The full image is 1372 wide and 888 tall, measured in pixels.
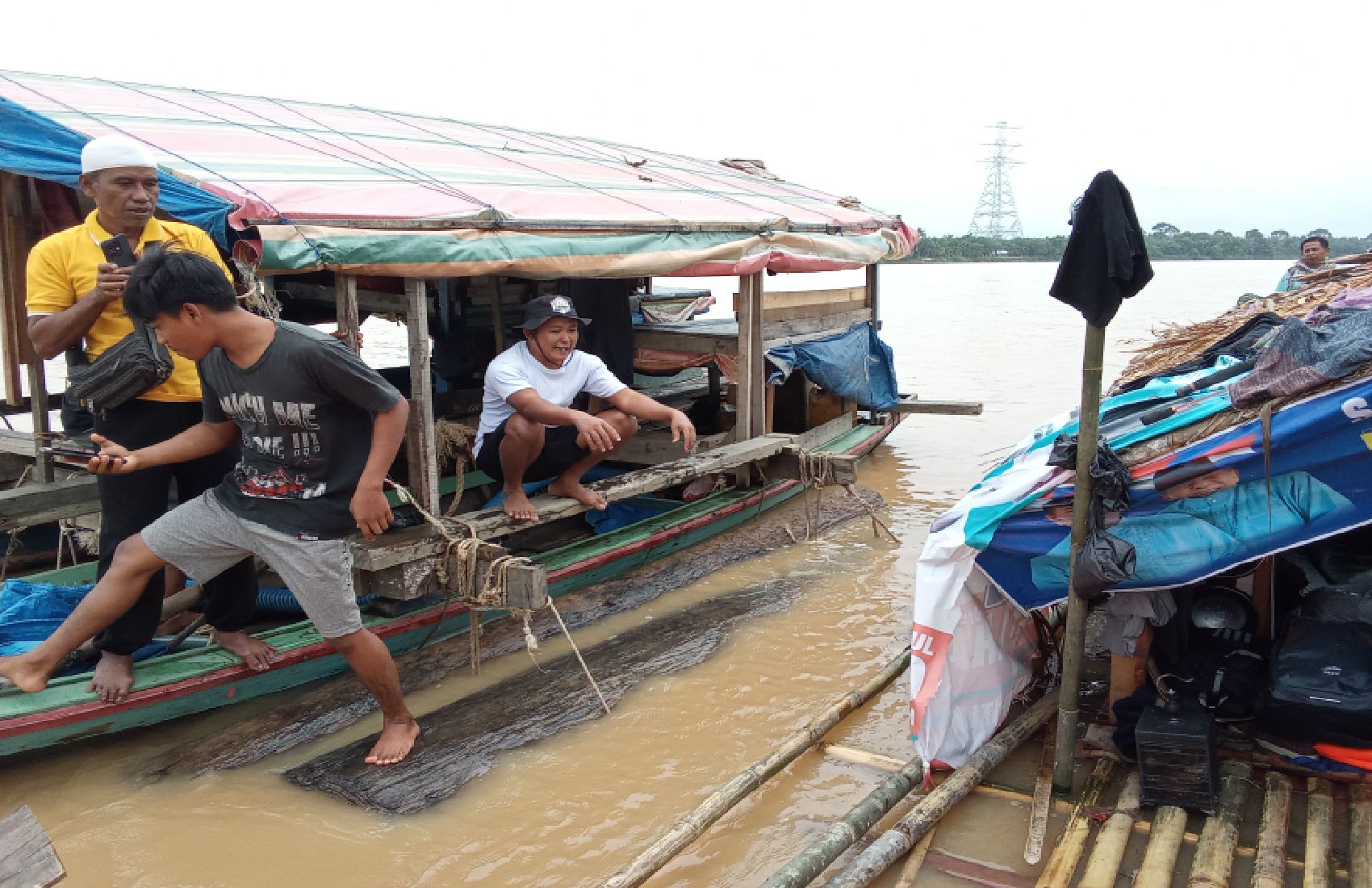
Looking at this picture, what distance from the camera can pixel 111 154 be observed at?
11.9ft

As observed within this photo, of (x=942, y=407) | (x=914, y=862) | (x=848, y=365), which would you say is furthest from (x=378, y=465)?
(x=942, y=407)

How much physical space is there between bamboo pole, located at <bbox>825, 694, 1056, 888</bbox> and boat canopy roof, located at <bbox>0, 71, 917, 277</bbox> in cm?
290

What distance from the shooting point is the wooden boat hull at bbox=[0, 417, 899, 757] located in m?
3.68

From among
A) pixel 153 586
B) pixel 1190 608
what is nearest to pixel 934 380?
pixel 1190 608

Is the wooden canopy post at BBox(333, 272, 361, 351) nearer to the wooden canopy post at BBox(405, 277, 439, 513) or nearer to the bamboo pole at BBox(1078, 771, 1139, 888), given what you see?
the wooden canopy post at BBox(405, 277, 439, 513)

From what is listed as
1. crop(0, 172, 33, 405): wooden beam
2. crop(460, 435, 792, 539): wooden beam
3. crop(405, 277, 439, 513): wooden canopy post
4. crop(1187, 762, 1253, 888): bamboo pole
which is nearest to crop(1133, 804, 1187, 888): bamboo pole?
crop(1187, 762, 1253, 888): bamboo pole

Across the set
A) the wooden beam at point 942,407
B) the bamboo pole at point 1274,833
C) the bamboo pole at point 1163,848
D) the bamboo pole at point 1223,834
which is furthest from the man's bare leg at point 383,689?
the wooden beam at point 942,407

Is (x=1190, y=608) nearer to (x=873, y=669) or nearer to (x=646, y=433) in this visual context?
(x=873, y=669)

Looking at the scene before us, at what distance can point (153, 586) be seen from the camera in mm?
3850

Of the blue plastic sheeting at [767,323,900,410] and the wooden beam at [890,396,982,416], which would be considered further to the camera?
the wooden beam at [890,396,982,416]

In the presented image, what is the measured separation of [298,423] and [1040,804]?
9.12 ft

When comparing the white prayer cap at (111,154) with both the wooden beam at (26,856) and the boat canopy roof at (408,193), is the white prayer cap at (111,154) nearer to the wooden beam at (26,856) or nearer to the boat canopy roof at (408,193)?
the boat canopy roof at (408,193)

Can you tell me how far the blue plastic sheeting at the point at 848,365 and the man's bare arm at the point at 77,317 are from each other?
4.32 m

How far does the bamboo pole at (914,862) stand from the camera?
3.02 metres
